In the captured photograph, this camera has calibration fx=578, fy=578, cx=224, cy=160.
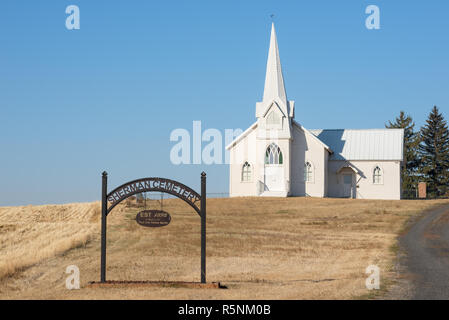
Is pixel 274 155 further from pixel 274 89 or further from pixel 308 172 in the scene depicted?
pixel 274 89

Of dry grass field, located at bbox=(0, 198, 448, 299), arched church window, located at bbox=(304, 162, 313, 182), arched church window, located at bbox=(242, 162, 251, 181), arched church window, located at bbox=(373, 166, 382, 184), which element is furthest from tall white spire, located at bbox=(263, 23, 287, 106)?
dry grass field, located at bbox=(0, 198, 448, 299)

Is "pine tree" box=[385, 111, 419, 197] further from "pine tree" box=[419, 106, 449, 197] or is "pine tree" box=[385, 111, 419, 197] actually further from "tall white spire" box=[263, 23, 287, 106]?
"tall white spire" box=[263, 23, 287, 106]

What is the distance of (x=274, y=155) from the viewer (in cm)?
4716

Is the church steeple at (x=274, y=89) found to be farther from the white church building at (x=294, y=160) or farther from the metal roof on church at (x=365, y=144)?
the metal roof on church at (x=365, y=144)

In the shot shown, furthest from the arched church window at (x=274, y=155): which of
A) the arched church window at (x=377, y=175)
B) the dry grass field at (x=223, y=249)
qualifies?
the arched church window at (x=377, y=175)

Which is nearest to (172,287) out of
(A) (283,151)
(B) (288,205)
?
(B) (288,205)

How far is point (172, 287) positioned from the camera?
14797 mm

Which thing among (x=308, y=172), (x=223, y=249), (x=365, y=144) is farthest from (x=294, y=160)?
(x=223, y=249)

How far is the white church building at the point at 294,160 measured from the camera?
47.1 meters

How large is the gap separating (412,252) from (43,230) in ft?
66.2

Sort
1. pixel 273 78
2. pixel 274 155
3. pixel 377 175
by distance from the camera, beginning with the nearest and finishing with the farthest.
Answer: pixel 274 155
pixel 273 78
pixel 377 175

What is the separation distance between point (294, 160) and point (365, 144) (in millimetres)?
6909

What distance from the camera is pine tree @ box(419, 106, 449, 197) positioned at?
232 feet

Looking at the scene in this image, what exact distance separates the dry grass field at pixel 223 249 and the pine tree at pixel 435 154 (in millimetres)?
31381
